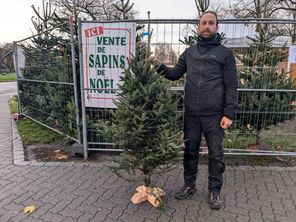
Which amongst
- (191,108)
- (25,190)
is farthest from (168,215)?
(25,190)

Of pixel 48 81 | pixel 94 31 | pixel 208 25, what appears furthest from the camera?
pixel 48 81

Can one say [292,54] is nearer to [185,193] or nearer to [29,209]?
[185,193]

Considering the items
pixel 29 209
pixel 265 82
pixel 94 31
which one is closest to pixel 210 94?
pixel 265 82

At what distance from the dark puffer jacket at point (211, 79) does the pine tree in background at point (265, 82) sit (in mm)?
1611

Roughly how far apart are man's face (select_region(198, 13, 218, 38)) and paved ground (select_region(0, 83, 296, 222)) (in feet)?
6.75

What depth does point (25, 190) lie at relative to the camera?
4008 mm

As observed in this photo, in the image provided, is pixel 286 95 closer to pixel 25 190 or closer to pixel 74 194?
pixel 74 194

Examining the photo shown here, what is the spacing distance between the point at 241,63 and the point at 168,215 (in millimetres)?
2846

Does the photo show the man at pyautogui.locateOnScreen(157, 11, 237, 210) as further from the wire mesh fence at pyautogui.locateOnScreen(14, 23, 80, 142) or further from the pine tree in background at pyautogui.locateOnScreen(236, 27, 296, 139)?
the wire mesh fence at pyautogui.locateOnScreen(14, 23, 80, 142)

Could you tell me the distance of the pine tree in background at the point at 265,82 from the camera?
481cm

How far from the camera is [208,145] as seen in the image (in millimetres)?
3600

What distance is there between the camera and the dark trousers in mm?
3500

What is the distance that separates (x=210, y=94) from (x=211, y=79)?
0.17 m

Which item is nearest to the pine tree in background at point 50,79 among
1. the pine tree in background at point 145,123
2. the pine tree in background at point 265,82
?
the pine tree in background at point 145,123
